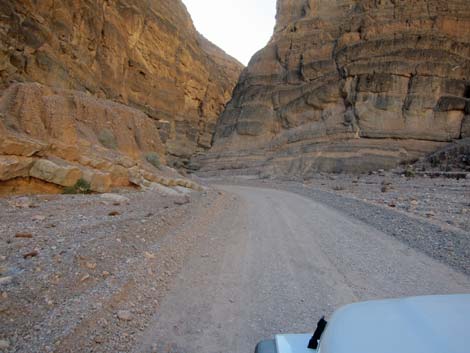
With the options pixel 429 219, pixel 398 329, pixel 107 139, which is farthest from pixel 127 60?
pixel 398 329

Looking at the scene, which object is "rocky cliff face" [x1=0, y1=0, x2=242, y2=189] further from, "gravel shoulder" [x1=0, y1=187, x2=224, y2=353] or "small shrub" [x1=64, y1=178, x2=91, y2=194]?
"gravel shoulder" [x1=0, y1=187, x2=224, y2=353]

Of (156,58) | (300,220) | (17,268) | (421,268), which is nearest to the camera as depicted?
(17,268)

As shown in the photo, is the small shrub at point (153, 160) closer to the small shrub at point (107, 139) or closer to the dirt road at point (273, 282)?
the small shrub at point (107, 139)

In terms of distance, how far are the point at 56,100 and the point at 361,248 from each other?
37.6 feet

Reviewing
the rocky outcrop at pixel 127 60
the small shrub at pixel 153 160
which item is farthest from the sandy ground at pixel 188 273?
the rocky outcrop at pixel 127 60

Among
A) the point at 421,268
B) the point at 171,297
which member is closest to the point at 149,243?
the point at 171,297

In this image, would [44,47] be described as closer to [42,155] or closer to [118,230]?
[42,155]

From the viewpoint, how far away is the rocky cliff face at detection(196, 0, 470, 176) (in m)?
24.7

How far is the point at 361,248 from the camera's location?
17.3 ft

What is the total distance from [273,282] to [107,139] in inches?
467

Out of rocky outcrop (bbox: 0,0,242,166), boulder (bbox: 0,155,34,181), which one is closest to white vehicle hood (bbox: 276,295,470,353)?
boulder (bbox: 0,155,34,181)

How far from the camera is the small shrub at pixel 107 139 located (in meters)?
12.9

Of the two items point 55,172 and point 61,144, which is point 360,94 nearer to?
point 61,144

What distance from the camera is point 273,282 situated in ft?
12.1
